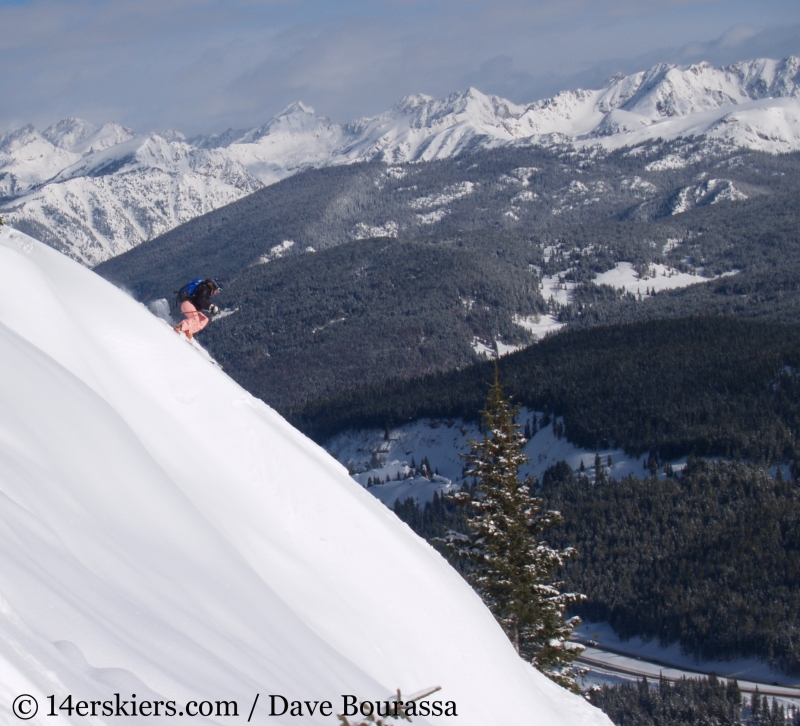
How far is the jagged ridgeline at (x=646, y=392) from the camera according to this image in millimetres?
132375

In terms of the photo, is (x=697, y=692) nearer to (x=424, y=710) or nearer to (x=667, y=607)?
(x=667, y=607)

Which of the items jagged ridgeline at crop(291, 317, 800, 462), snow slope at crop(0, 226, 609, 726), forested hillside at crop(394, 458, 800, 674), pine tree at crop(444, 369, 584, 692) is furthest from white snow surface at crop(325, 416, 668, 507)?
snow slope at crop(0, 226, 609, 726)

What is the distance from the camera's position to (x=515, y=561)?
22391 millimetres

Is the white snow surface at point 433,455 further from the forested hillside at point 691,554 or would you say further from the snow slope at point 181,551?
the snow slope at point 181,551

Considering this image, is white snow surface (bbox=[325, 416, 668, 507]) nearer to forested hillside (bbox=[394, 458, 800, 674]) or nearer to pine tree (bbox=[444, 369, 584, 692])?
forested hillside (bbox=[394, 458, 800, 674])

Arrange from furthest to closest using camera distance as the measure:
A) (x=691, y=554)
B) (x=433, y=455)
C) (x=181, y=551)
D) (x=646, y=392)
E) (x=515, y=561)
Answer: (x=433, y=455), (x=646, y=392), (x=691, y=554), (x=515, y=561), (x=181, y=551)

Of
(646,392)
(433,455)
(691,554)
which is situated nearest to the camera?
(691,554)

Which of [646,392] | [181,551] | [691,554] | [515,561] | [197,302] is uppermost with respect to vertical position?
[197,302]

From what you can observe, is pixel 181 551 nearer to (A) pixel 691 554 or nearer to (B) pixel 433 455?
(A) pixel 691 554

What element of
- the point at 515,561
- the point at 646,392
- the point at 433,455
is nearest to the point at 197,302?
the point at 515,561

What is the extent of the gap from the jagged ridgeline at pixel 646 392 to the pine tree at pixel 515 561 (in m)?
109

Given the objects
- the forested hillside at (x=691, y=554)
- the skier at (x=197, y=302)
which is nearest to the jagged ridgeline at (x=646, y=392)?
the forested hillside at (x=691, y=554)

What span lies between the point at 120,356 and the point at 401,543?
4.83 m

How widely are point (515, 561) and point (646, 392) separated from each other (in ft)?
443
